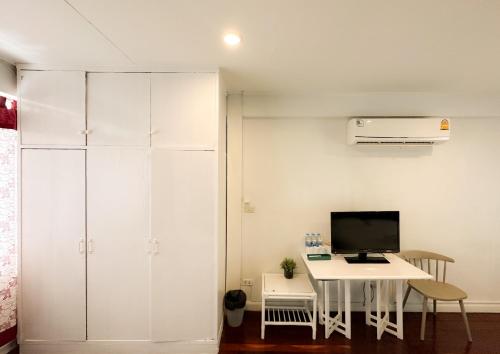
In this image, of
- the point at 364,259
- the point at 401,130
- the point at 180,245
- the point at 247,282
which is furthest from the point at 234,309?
the point at 401,130

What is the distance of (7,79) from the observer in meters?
2.28

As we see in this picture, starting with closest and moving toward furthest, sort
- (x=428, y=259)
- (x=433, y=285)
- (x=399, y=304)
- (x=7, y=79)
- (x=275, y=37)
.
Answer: (x=275, y=37), (x=7, y=79), (x=399, y=304), (x=433, y=285), (x=428, y=259)

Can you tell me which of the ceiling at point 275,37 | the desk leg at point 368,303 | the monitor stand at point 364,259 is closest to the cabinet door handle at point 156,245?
the ceiling at point 275,37

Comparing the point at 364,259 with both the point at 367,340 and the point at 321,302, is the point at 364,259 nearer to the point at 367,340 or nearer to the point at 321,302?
the point at 321,302

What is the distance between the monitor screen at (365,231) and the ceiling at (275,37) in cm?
136

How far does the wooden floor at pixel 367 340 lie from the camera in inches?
99.7

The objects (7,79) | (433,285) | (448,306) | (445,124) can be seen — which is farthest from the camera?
(448,306)

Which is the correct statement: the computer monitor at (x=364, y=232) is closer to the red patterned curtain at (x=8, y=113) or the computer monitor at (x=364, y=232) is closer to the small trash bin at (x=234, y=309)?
the small trash bin at (x=234, y=309)

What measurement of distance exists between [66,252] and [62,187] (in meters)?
0.55

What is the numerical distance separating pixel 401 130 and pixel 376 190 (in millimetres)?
712

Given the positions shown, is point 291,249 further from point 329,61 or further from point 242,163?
point 329,61

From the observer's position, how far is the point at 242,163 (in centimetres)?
320

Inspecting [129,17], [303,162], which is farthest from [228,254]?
[129,17]

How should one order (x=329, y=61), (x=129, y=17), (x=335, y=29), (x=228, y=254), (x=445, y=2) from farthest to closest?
1. (x=228, y=254)
2. (x=329, y=61)
3. (x=335, y=29)
4. (x=129, y=17)
5. (x=445, y=2)
